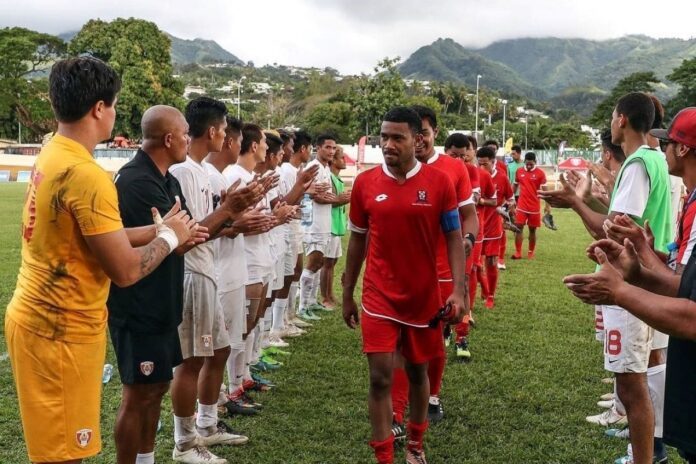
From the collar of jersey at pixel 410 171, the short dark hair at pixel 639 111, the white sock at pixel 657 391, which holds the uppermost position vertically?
the short dark hair at pixel 639 111

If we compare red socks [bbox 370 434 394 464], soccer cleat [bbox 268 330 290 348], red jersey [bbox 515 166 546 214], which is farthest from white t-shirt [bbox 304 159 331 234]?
red jersey [bbox 515 166 546 214]

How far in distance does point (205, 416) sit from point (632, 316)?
126 inches

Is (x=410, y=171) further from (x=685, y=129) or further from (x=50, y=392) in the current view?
(x=50, y=392)

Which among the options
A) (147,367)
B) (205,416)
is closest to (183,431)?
(205,416)

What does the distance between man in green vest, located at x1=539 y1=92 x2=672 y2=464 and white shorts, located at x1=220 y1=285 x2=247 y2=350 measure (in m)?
2.49

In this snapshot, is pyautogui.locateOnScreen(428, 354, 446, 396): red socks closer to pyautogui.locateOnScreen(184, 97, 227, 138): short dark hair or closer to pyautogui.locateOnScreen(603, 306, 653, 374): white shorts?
pyautogui.locateOnScreen(603, 306, 653, 374): white shorts

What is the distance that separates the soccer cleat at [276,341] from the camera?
25.5 feet

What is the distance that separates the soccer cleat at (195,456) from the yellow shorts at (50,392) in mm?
1819

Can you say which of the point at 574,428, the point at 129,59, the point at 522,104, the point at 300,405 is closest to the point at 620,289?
the point at 574,428

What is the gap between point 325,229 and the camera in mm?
9383

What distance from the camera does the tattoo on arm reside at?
2908 mm

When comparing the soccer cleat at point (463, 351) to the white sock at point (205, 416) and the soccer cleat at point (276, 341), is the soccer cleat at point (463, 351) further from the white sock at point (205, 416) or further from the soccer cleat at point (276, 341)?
the white sock at point (205, 416)

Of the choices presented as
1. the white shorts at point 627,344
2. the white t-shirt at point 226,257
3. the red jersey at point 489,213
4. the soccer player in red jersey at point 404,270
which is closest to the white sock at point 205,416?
the white t-shirt at point 226,257

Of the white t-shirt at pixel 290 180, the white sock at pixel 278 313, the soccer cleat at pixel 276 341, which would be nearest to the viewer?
the soccer cleat at pixel 276 341
